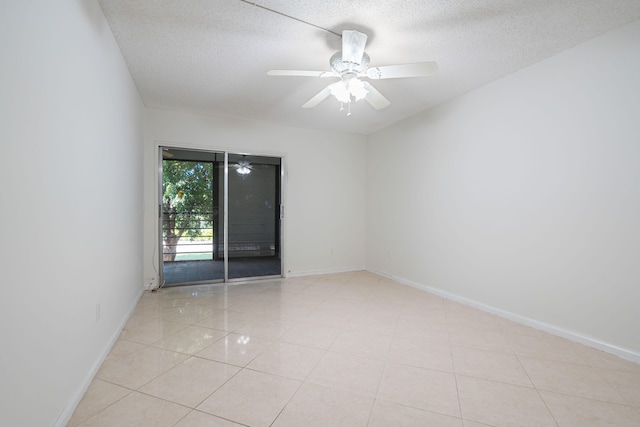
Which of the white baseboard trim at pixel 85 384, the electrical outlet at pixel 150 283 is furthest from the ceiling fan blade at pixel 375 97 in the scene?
the electrical outlet at pixel 150 283

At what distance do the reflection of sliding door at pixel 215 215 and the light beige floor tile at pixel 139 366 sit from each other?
2185 millimetres

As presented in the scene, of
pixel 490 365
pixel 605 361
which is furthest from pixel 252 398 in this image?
pixel 605 361

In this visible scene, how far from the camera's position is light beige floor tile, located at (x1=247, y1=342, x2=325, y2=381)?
2.00m

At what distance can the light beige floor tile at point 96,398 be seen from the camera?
1547 millimetres

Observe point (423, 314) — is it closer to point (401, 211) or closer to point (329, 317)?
point (329, 317)

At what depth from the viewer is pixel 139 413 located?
5.16 feet

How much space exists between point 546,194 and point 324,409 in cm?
266

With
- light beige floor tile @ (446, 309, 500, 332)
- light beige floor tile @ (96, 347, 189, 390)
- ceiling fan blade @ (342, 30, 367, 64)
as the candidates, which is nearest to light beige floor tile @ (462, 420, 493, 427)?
light beige floor tile @ (446, 309, 500, 332)

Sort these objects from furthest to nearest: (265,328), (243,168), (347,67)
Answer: (243,168)
(265,328)
(347,67)

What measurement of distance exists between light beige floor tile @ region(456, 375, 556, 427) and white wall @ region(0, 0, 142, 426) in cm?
207

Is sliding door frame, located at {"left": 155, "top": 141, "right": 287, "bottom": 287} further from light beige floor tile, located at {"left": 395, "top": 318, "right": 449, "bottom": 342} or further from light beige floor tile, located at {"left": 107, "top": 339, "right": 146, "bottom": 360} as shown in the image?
light beige floor tile, located at {"left": 395, "top": 318, "right": 449, "bottom": 342}

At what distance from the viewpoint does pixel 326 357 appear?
7.25 feet

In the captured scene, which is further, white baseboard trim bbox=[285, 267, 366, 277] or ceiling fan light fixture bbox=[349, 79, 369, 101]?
white baseboard trim bbox=[285, 267, 366, 277]

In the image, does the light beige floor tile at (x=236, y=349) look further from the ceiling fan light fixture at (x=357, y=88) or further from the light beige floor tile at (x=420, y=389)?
the ceiling fan light fixture at (x=357, y=88)
